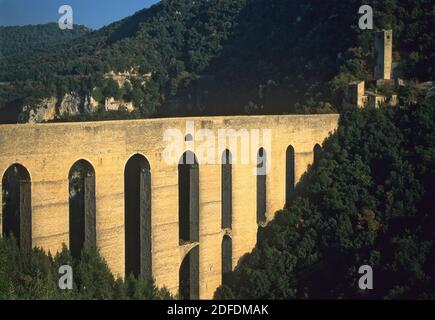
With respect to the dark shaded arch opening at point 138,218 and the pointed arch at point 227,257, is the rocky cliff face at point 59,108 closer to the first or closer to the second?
the dark shaded arch opening at point 138,218

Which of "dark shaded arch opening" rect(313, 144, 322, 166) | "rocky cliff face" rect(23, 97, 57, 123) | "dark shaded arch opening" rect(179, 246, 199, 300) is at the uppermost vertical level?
"rocky cliff face" rect(23, 97, 57, 123)

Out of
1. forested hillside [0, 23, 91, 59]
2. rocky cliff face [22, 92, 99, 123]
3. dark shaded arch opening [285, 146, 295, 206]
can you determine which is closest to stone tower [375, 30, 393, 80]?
dark shaded arch opening [285, 146, 295, 206]

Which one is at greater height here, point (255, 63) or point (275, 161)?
point (255, 63)

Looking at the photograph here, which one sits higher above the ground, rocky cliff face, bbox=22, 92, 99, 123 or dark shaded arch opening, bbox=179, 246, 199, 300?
rocky cliff face, bbox=22, 92, 99, 123

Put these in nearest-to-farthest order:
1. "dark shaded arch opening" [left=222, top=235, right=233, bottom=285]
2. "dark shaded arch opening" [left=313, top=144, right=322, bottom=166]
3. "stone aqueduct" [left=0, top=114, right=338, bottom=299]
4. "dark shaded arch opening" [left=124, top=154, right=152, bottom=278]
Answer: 1. "stone aqueduct" [left=0, top=114, right=338, bottom=299]
2. "dark shaded arch opening" [left=124, top=154, right=152, bottom=278]
3. "dark shaded arch opening" [left=222, top=235, right=233, bottom=285]
4. "dark shaded arch opening" [left=313, top=144, right=322, bottom=166]

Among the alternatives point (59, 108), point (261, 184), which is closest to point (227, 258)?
point (261, 184)

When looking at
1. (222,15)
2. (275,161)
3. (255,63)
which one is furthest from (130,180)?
(222,15)

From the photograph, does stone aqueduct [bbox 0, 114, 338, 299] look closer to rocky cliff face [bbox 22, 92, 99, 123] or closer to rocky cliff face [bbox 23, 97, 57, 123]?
rocky cliff face [bbox 23, 97, 57, 123]
